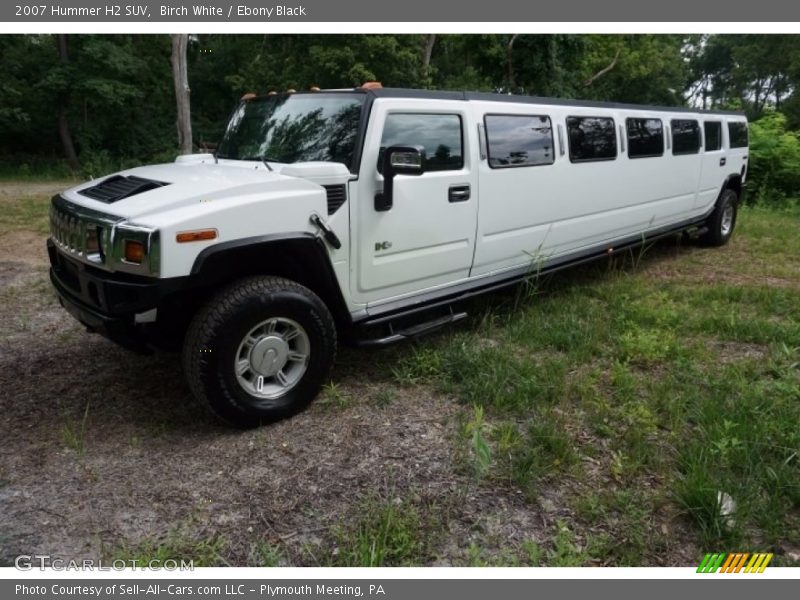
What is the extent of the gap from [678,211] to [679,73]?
34573mm

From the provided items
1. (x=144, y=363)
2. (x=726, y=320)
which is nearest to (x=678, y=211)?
(x=726, y=320)

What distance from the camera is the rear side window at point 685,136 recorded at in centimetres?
674

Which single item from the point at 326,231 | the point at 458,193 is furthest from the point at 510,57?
the point at 326,231

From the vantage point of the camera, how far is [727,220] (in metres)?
Answer: 8.36

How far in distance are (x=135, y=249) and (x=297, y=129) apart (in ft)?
5.09

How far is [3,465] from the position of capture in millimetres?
3018

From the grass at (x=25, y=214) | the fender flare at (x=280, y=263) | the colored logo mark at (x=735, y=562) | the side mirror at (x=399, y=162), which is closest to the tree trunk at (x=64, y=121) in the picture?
the grass at (x=25, y=214)

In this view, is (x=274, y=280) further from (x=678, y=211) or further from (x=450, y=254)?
(x=678, y=211)

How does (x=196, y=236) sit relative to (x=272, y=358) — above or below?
above

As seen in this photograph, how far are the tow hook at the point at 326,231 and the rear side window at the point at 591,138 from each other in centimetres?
267

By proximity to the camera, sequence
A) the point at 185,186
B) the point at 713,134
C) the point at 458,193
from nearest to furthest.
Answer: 1. the point at 185,186
2. the point at 458,193
3. the point at 713,134

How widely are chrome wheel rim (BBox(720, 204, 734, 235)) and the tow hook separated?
→ 22.0 ft

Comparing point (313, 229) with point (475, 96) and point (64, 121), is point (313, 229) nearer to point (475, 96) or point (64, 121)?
point (475, 96)

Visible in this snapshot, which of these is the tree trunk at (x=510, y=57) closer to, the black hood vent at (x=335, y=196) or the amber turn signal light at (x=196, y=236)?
the black hood vent at (x=335, y=196)
